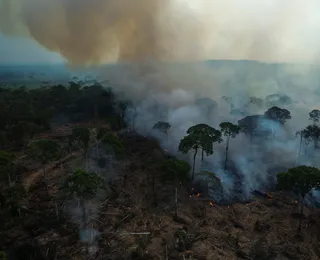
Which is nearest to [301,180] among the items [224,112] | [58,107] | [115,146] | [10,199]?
[115,146]

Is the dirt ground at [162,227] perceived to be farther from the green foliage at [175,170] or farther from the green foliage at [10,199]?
the green foliage at [175,170]

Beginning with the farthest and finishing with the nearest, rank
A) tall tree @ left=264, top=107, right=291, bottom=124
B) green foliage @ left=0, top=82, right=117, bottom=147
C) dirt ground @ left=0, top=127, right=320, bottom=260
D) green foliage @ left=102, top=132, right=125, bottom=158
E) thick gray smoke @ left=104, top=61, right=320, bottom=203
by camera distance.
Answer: green foliage @ left=0, top=82, right=117, bottom=147, tall tree @ left=264, top=107, right=291, bottom=124, thick gray smoke @ left=104, top=61, right=320, bottom=203, green foliage @ left=102, top=132, right=125, bottom=158, dirt ground @ left=0, top=127, right=320, bottom=260

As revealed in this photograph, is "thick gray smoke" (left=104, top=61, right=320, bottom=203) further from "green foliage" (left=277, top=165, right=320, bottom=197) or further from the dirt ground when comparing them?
"green foliage" (left=277, top=165, right=320, bottom=197)

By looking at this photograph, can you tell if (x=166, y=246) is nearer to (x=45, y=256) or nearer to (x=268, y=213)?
(x=45, y=256)


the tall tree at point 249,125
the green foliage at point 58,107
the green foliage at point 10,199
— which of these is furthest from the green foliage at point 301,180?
the green foliage at point 58,107

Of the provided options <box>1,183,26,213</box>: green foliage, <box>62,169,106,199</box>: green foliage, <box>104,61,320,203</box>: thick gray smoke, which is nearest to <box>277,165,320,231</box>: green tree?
<box>104,61,320,203</box>: thick gray smoke

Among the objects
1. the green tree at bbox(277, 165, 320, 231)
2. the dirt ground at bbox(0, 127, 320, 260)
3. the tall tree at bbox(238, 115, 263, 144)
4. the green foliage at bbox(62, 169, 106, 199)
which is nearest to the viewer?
the green foliage at bbox(62, 169, 106, 199)

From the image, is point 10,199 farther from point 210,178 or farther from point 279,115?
point 279,115

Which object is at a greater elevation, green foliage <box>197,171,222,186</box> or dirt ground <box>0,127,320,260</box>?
green foliage <box>197,171,222,186</box>
